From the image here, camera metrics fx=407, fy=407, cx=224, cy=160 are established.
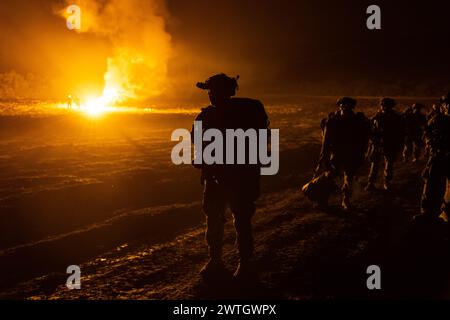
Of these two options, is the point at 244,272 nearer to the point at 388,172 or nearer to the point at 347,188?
the point at 347,188

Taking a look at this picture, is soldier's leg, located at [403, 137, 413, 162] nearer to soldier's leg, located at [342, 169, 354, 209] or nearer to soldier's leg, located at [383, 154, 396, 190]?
soldier's leg, located at [383, 154, 396, 190]

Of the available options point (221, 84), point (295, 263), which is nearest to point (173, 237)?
point (295, 263)

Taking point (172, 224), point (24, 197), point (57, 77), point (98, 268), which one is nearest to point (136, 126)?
point (24, 197)

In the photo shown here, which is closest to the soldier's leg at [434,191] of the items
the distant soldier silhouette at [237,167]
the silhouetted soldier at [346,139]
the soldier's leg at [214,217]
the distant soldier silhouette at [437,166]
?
the distant soldier silhouette at [437,166]

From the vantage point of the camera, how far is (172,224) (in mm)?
6320

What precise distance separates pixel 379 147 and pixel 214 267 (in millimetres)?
5383

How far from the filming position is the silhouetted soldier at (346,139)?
661 centimetres

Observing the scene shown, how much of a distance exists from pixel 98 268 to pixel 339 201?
4365mm

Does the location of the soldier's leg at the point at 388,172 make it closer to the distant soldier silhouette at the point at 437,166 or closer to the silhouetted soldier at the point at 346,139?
the silhouetted soldier at the point at 346,139

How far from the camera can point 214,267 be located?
4.37 m

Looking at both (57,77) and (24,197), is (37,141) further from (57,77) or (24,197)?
(57,77)

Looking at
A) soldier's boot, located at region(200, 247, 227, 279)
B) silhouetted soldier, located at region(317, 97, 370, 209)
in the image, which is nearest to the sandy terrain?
soldier's boot, located at region(200, 247, 227, 279)
